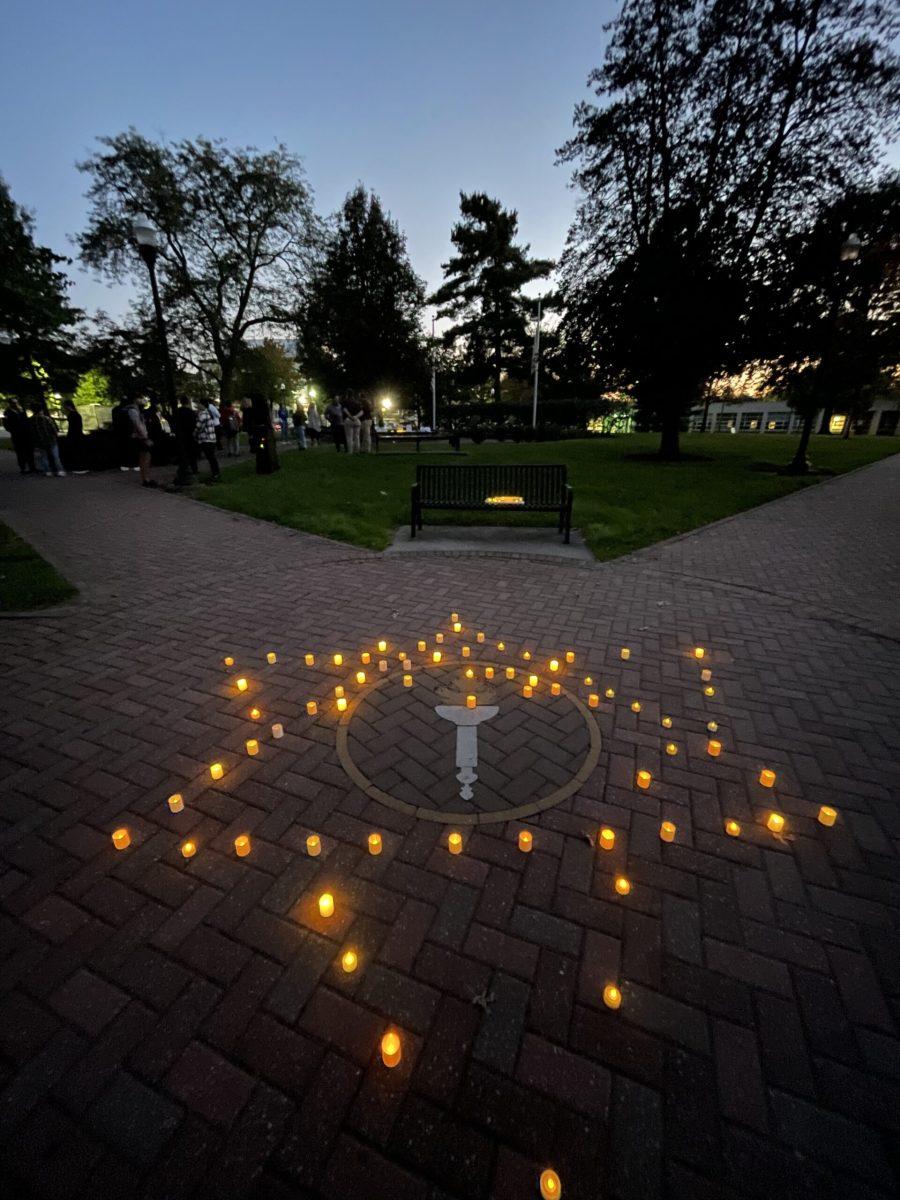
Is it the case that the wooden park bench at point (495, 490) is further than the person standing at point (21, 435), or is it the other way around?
the person standing at point (21, 435)

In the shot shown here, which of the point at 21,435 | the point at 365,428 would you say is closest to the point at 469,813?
the point at 21,435

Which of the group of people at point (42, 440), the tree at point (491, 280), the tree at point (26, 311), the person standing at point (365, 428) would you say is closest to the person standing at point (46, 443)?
the group of people at point (42, 440)

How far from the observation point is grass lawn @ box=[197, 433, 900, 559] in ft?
32.5

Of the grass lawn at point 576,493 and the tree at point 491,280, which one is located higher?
the tree at point 491,280

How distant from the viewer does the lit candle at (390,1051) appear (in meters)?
1.90

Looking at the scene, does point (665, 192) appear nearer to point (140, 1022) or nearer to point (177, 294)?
point (177, 294)

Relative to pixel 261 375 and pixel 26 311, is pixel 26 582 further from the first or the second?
pixel 261 375

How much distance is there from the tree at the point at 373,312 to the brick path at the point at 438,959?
3323 cm

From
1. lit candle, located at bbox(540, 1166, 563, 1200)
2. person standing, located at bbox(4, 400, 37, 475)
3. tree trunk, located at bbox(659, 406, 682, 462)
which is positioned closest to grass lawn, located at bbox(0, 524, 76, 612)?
lit candle, located at bbox(540, 1166, 563, 1200)

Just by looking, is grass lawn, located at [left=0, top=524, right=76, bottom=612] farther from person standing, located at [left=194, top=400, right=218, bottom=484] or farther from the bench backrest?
person standing, located at [left=194, top=400, right=218, bottom=484]

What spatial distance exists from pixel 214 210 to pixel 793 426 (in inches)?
3161

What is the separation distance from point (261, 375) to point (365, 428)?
1450 cm

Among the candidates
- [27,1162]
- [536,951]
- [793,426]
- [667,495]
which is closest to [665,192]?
[667,495]

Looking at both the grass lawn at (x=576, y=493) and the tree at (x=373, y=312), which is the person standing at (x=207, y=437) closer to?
the grass lawn at (x=576, y=493)
